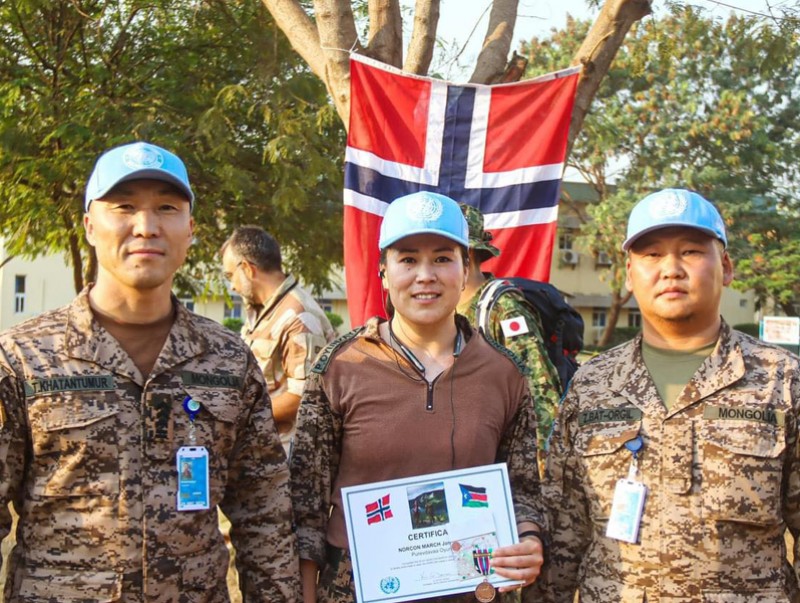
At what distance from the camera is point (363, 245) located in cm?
554

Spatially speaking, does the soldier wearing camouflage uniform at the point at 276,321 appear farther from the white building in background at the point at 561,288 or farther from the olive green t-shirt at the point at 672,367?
the white building in background at the point at 561,288

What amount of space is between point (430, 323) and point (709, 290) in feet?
2.94

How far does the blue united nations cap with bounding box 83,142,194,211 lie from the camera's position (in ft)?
8.79

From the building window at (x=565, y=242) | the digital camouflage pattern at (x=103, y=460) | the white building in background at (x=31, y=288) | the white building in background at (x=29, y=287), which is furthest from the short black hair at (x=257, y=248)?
the white building in background at (x=29, y=287)

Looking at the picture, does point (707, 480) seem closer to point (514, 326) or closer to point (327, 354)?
point (327, 354)

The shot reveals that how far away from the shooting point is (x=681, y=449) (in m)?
2.83

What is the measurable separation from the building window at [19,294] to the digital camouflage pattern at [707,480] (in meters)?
44.3

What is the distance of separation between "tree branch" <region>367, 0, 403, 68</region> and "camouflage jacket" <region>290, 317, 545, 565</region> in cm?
296

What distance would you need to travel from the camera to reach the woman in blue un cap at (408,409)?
2936mm

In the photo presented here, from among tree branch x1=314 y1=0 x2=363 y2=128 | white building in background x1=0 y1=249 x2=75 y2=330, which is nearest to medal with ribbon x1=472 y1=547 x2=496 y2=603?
tree branch x1=314 y1=0 x2=363 y2=128

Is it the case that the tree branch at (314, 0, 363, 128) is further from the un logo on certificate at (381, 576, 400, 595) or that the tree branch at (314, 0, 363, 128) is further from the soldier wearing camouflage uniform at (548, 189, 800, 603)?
the un logo on certificate at (381, 576, 400, 595)

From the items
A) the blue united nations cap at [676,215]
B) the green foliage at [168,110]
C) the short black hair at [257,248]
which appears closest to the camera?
the blue united nations cap at [676,215]

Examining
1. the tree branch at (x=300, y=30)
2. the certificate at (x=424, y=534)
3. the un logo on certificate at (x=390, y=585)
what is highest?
the tree branch at (x=300, y=30)

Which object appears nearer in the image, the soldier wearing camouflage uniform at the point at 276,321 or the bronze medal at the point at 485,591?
the bronze medal at the point at 485,591
